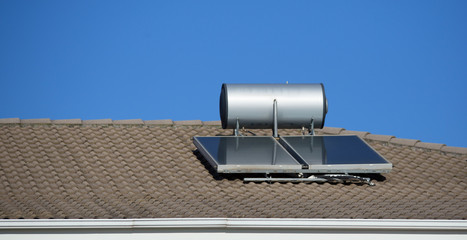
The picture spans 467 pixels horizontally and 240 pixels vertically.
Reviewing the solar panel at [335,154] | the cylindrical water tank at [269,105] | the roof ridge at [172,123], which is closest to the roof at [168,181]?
the roof ridge at [172,123]

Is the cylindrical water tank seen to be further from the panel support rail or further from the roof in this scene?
the panel support rail

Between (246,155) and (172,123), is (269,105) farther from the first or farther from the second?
(172,123)

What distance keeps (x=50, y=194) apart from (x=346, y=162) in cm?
567

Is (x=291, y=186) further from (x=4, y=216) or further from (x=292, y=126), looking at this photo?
(x=4, y=216)

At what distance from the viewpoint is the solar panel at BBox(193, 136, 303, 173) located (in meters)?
16.4

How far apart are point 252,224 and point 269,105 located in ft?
17.2

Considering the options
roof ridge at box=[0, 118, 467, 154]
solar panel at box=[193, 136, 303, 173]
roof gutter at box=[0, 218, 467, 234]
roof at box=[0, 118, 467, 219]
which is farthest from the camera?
roof ridge at box=[0, 118, 467, 154]

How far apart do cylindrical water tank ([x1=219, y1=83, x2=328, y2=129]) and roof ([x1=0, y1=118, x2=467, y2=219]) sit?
51.6 inches

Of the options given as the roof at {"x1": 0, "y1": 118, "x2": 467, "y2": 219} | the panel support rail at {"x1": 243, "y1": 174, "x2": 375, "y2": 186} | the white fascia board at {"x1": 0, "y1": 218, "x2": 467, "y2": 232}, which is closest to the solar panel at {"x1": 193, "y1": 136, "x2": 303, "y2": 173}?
the panel support rail at {"x1": 243, "y1": 174, "x2": 375, "y2": 186}

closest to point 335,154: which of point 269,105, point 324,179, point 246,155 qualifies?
point 324,179

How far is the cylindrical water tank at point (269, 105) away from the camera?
18.3 metres

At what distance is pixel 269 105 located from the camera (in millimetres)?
18328

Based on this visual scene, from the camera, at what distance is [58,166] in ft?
58.0

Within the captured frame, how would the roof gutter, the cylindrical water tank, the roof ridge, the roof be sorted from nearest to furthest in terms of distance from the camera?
the roof gutter
the roof
the cylindrical water tank
the roof ridge
